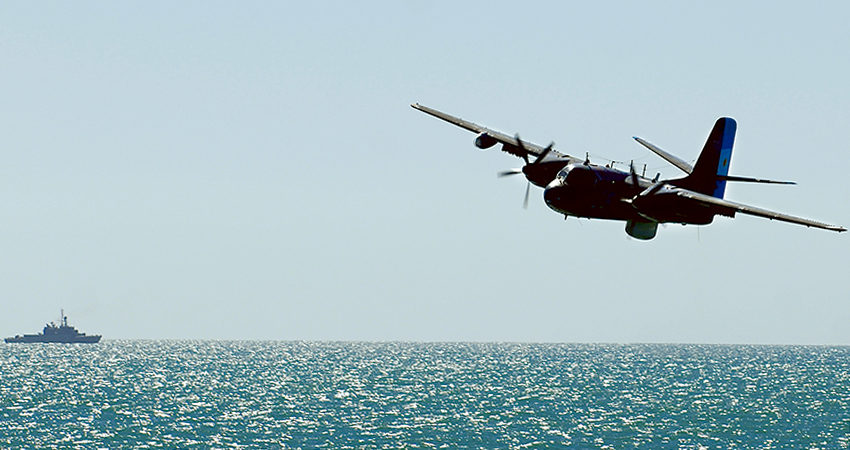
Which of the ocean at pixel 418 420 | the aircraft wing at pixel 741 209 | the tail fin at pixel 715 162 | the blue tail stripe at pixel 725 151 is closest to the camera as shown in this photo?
the aircraft wing at pixel 741 209

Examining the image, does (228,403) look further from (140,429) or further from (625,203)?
(625,203)

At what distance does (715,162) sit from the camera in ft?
184

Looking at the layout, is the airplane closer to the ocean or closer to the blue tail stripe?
the blue tail stripe

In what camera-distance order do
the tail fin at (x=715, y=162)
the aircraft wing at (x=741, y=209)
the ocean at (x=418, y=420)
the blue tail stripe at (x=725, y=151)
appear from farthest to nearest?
the ocean at (x=418, y=420)
the blue tail stripe at (x=725, y=151)
the tail fin at (x=715, y=162)
the aircraft wing at (x=741, y=209)

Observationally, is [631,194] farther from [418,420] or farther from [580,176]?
[418,420]

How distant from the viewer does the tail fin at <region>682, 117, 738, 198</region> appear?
181ft

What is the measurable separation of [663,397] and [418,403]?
47.6m

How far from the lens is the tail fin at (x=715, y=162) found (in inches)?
2170

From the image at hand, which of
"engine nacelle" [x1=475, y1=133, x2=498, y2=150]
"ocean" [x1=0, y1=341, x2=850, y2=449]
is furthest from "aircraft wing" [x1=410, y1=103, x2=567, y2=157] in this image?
"ocean" [x1=0, y1=341, x2=850, y2=449]

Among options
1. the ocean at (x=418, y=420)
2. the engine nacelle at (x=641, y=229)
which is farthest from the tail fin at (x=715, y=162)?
the ocean at (x=418, y=420)

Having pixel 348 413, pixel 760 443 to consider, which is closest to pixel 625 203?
pixel 760 443

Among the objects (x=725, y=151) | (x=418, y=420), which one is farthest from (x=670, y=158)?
(x=418, y=420)

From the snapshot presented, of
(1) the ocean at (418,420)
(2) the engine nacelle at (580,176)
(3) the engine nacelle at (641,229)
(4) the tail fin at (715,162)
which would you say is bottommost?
(1) the ocean at (418,420)

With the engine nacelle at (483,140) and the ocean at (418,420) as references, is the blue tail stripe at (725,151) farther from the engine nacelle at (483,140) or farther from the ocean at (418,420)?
the ocean at (418,420)
